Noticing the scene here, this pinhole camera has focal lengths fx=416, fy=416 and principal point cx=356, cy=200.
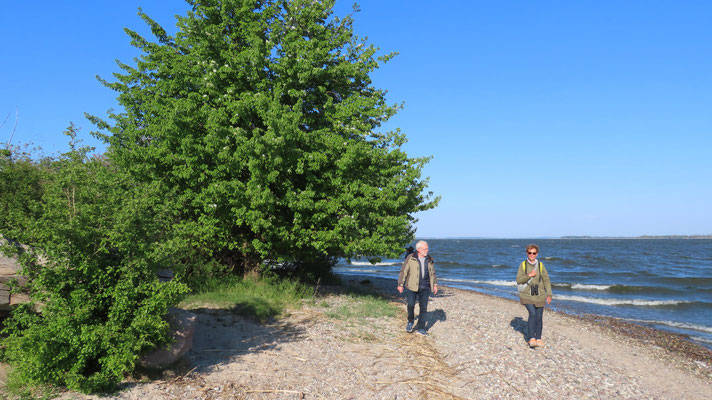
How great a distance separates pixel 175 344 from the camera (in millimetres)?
6699

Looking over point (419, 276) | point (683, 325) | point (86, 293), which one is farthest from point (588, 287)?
point (86, 293)

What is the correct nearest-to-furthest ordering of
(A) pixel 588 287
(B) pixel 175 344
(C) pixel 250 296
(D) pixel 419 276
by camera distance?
1. (B) pixel 175 344
2. (D) pixel 419 276
3. (C) pixel 250 296
4. (A) pixel 588 287

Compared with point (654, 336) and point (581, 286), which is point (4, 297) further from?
point (581, 286)

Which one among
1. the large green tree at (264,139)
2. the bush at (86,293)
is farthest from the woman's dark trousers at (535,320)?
the bush at (86,293)

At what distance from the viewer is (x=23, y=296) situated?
6.62 meters

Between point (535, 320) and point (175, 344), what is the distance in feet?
26.4

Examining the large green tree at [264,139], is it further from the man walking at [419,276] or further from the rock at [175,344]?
the rock at [175,344]

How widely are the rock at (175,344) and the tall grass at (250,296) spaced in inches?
138

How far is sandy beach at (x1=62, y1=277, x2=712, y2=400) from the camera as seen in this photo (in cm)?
675

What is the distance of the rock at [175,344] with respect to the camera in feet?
21.4

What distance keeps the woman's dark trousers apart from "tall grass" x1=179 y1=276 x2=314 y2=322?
6394mm

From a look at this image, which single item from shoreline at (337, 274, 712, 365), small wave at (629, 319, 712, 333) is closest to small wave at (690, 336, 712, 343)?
shoreline at (337, 274, 712, 365)

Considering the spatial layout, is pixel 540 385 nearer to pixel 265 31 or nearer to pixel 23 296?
pixel 23 296

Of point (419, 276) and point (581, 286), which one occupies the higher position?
point (419, 276)
